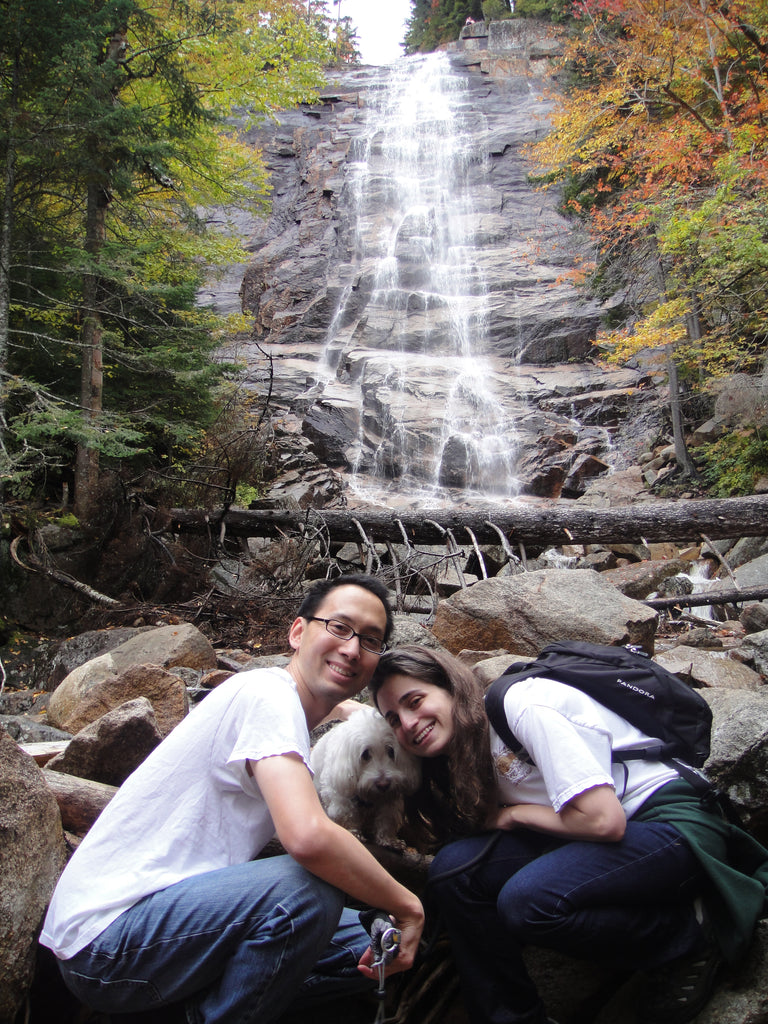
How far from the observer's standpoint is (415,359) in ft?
60.4

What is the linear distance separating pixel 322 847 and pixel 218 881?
0.34 metres

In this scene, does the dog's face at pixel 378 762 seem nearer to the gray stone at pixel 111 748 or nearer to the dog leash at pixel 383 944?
the dog leash at pixel 383 944

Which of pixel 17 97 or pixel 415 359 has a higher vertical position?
pixel 17 97

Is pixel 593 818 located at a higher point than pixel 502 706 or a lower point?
lower

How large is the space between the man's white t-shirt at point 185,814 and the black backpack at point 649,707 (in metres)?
0.72

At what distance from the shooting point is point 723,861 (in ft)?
6.28

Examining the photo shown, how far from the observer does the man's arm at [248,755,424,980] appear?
5.11 ft

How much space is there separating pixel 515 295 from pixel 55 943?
2024 centimetres

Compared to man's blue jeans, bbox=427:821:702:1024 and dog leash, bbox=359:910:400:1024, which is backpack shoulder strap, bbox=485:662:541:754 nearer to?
man's blue jeans, bbox=427:821:702:1024

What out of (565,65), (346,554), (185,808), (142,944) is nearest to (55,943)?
(142,944)

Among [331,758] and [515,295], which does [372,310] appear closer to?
[515,295]

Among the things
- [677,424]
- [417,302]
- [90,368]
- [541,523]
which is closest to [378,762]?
[541,523]

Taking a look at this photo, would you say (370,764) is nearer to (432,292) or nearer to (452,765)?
(452,765)

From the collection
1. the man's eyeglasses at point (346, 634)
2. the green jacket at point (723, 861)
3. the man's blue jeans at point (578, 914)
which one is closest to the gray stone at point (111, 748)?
the man's eyeglasses at point (346, 634)
